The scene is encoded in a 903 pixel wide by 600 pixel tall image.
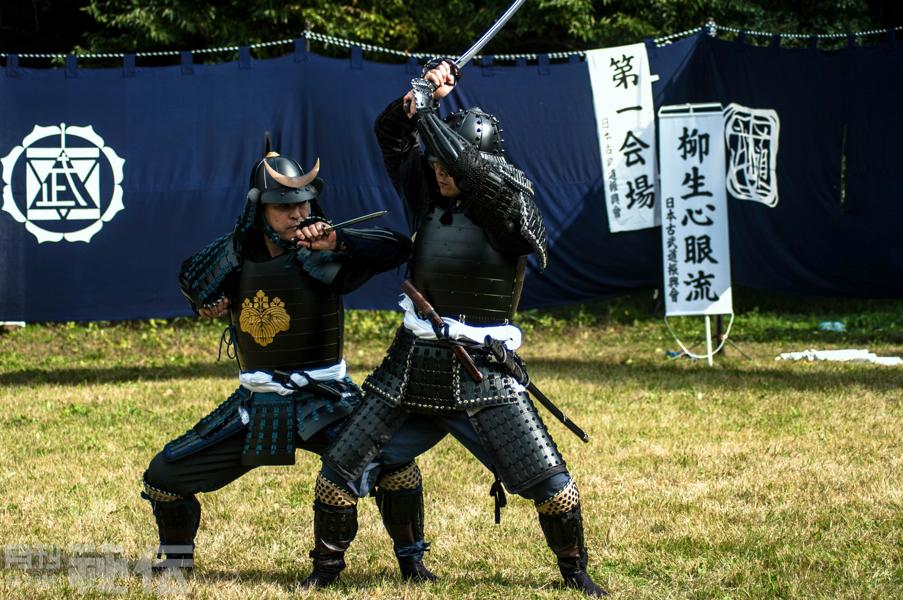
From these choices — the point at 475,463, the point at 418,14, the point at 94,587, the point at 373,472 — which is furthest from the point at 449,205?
the point at 418,14

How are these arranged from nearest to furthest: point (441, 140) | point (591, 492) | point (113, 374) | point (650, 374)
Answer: point (441, 140) → point (591, 492) → point (650, 374) → point (113, 374)

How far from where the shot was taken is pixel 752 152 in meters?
9.93

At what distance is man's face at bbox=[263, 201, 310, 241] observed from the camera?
181 inches

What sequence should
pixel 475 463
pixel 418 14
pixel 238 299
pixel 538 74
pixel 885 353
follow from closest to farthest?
1. pixel 238 299
2. pixel 475 463
3. pixel 538 74
4. pixel 885 353
5. pixel 418 14

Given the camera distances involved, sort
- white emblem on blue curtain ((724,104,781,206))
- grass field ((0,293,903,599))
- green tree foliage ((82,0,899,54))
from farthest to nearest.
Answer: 1. green tree foliage ((82,0,899,54))
2. white emblem on blue curtain ((724,104,781,206))
3. grass field ((0,293,903,599))

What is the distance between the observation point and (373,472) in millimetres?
4527

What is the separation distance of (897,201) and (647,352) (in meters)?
3.04

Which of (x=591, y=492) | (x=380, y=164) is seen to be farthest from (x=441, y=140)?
(x=380, y=164)

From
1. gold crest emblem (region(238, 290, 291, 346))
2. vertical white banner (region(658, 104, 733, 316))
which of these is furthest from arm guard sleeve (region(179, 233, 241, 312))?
vertical white banner (region(658, 104, 733, 316))

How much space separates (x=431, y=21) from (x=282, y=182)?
10.6m

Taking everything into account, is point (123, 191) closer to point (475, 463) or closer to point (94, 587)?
point (475, 463)

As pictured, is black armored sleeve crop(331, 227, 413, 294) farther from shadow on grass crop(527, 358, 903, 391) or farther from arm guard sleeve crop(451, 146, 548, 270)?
shadow on grass crop(527, 358, 903, 391)

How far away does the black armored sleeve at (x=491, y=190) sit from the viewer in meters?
4.22

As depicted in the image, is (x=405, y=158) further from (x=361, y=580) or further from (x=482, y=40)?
(x=361, y=580)
